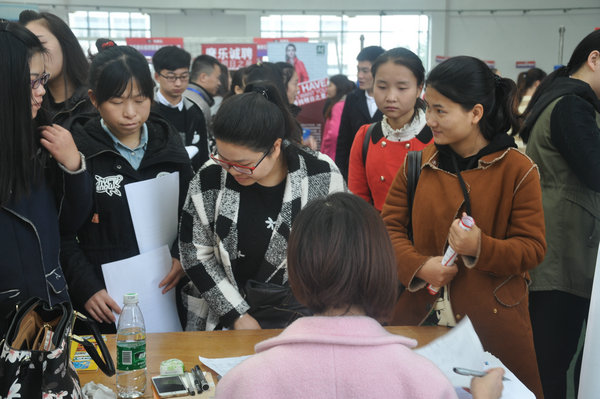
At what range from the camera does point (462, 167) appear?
1825mm

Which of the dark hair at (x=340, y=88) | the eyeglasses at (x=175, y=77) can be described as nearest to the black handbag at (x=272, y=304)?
the eyeglasses at (x=175, y=77)

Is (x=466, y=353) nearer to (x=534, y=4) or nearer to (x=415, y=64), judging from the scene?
(x=415, y=64)

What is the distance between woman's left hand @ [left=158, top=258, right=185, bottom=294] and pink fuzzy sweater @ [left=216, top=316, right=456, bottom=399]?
1112 millimetres

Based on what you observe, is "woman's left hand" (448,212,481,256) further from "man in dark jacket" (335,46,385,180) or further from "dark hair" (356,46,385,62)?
"dark hair" (356,46,385,62)

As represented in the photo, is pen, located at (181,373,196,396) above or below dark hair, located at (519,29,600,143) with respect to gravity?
below

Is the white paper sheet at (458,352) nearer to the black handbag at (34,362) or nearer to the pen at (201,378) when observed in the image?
the pen at (201,378)

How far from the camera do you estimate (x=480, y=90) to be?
1.78 meters

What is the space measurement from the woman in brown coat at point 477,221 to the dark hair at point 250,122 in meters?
0.47

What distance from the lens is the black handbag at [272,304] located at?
1786 mm

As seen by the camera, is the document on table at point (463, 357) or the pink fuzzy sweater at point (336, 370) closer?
the pink fuzzy sweater at point (336, 370)

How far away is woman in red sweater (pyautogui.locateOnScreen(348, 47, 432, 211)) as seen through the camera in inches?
95.6

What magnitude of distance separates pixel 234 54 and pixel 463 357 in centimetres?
693

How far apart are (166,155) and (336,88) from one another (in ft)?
14.8

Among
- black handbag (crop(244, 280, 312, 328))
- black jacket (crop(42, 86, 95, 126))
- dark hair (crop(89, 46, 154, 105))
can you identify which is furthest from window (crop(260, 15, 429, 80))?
black handbag (crop(244, 280, 312, 328))
